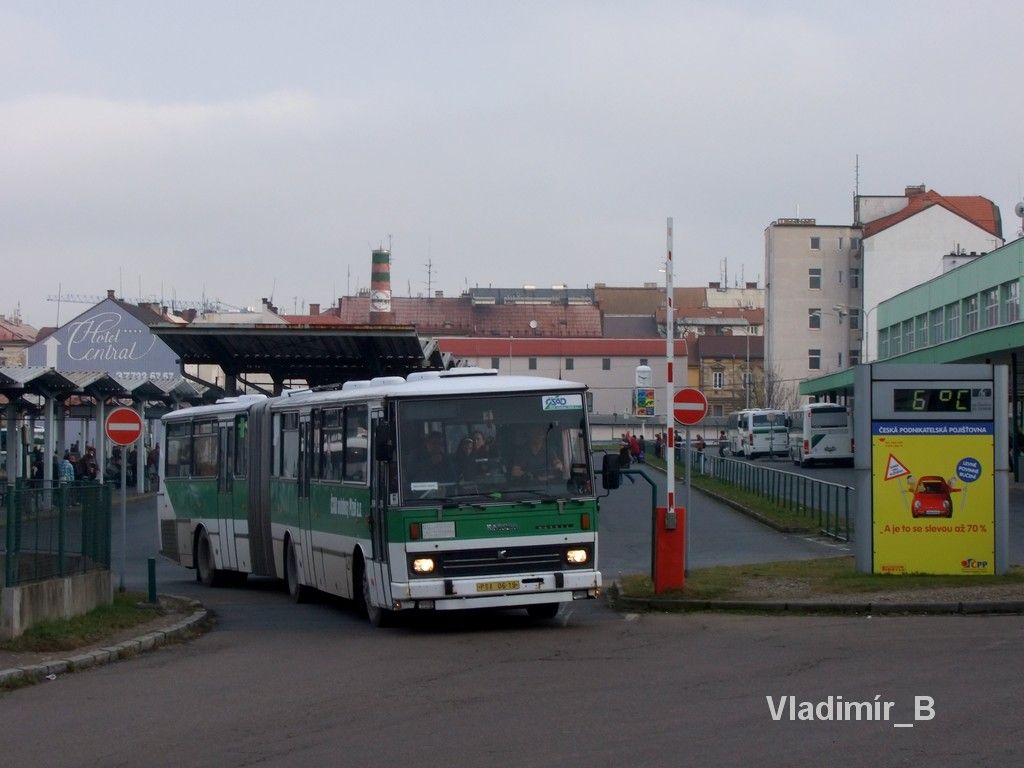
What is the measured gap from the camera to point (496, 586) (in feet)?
49.1

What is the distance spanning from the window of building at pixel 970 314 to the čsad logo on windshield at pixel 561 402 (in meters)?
43.0

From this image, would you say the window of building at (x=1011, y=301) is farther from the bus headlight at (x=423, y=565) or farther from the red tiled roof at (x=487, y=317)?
the red tiled roof at (x=487, y=317)

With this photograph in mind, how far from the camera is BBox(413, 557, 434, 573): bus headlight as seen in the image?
14906 millimetres

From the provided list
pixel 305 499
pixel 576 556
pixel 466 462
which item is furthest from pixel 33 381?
pixel 576 556

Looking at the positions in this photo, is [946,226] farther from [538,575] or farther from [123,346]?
[538,575]

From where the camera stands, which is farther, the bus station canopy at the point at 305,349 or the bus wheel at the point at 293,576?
the bus station canopy at the point at 305,349

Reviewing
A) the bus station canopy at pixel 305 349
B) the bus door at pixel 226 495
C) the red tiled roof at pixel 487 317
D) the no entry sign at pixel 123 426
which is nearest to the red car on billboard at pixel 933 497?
the bus door at pixel 226 495

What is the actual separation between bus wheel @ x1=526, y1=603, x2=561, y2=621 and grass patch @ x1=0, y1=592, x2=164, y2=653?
4230mm

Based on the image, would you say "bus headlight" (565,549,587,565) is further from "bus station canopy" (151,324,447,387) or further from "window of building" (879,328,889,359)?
"window of building" (879,328,889,359)

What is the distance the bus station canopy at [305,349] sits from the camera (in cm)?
3133

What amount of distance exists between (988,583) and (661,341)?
104 m

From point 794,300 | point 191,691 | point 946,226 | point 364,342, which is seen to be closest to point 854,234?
point 794,300

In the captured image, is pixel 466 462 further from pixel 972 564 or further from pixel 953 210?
pixel 953 210

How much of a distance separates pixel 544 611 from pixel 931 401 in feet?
17.8
